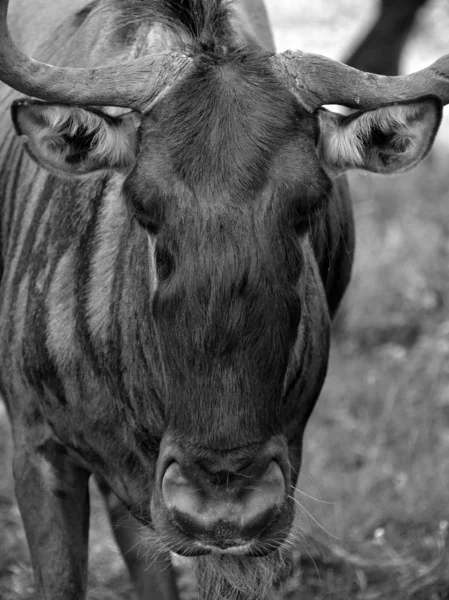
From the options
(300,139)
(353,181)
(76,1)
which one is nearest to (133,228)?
(300,139)

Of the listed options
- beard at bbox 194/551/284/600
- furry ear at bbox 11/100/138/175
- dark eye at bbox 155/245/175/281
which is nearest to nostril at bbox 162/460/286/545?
beard at bbox 194/551/284/600

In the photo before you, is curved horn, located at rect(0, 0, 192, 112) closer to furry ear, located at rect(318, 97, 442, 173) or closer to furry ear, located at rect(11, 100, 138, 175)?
furry ear, located at rect(11, 100, 138, 175)

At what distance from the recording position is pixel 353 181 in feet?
34.7

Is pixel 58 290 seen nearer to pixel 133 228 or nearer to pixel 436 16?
pixel 133 228

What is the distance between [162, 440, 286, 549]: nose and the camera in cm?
344

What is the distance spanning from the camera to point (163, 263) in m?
3.58

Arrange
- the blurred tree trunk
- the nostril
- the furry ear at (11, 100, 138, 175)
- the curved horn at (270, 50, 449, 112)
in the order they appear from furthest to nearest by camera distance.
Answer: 1. the blurred tree trunk
2. the curved horn at (270, 50, 449, 112)
3. the furry ear at (11, 100, 138, 175)
4. the nostril

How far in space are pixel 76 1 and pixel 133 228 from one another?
1.71 m

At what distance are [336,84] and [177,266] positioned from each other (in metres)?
0.89

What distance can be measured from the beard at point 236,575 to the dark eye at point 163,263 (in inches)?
37.7

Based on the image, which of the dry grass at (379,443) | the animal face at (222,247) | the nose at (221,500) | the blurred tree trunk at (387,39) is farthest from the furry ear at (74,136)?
the blurred tree trunk at (387,39)

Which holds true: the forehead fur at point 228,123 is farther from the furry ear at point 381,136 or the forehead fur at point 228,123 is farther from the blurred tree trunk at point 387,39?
the blurred tree trunk at point 387,39

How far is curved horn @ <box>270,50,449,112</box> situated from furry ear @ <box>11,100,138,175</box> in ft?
1.80

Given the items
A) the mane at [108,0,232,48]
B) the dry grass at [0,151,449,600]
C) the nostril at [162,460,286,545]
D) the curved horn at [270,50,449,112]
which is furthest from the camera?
the dry grass at [0,151,449,600]
